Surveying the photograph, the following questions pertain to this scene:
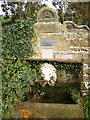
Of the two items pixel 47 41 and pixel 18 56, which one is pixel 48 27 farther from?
pixel 18 56

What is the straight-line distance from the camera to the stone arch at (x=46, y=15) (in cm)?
419

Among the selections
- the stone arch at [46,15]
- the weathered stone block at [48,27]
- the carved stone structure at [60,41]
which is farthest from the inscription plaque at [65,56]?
the stone arch at [46,15]

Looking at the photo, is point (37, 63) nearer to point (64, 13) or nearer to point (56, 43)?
point (56, 43)

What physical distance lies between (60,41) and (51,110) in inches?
69.4

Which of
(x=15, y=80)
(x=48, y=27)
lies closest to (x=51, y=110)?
(x=15, y=80)

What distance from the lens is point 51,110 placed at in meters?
3.27

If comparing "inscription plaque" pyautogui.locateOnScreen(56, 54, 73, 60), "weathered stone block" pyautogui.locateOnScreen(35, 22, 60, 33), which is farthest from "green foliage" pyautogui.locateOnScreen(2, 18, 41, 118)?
"inscription plaque" pyautogui.locateOnScreen(56, 54, 73, 60)

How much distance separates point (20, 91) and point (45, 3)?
5695 mm

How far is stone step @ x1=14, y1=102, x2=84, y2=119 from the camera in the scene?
3.16 metres

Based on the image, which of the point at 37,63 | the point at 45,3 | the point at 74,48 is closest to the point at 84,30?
the point at 74,48

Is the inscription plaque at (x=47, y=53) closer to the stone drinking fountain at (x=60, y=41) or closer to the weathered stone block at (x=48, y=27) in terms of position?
the stone drinking fountain at (x=60, y=41)

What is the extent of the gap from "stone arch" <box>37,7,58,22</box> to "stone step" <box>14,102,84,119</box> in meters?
2.08

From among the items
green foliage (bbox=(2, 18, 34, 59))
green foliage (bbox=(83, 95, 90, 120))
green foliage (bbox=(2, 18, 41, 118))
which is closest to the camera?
green foliage (bbox=(83, 95, 90, 120))

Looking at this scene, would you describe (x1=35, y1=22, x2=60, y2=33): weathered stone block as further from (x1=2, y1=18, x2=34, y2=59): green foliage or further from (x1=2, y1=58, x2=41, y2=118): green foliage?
(x1=2, y1=58, x2=41, y2=118): green foliage
